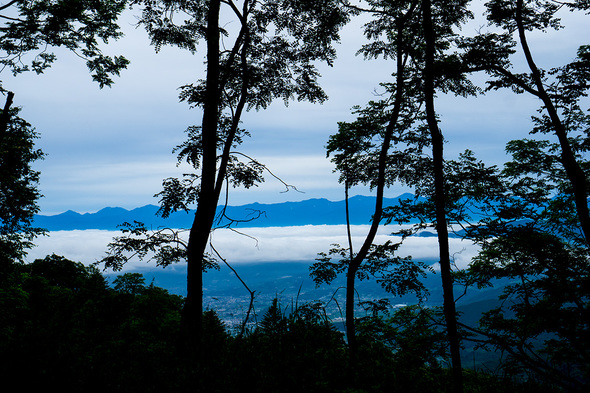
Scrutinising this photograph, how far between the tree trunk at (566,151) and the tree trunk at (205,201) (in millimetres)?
11036

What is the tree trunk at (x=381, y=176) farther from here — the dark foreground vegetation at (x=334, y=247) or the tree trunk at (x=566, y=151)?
the tree trunk at (x=566, y=151)

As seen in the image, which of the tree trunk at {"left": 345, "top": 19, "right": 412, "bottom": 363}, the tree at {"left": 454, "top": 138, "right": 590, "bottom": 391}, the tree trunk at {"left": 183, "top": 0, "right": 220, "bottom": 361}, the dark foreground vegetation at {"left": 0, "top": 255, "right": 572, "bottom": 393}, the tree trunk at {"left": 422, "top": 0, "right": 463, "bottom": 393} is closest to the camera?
the dark foreground vegetation at {"left": 0, "top": 255, "right": 572, "bottom": 393}

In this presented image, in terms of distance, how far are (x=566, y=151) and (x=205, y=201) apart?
12074 millimetres

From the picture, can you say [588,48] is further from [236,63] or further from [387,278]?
[236,63]

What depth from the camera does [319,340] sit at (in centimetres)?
602

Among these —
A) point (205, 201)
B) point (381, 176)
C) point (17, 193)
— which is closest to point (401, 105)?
point (381, 176)

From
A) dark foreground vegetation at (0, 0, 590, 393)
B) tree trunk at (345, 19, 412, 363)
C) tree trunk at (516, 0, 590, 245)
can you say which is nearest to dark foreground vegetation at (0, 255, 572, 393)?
dark foreground vegetation at (0, 0, 590, 393)

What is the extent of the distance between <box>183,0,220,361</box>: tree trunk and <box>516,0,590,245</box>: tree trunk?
36.2 feet

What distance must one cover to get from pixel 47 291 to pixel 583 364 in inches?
690

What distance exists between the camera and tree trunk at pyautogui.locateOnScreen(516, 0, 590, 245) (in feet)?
33.7

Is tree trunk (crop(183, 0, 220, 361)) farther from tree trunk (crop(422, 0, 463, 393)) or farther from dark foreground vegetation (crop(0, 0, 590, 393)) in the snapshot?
tree trunk (crop(422, 0, 463, 393))

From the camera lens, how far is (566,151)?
1066 cm

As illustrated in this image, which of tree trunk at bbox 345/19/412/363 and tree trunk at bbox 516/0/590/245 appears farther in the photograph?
tree trunk at bbox 345/19/412/363

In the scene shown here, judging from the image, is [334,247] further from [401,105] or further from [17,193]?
[17,193]
